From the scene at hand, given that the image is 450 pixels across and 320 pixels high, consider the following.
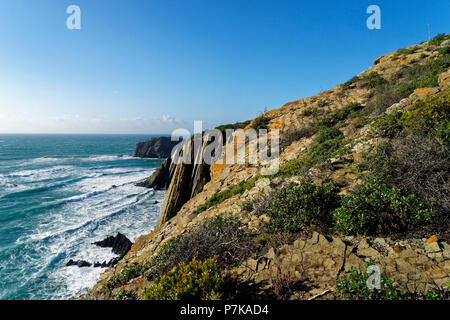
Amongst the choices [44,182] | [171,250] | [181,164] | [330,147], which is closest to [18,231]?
[181,164]

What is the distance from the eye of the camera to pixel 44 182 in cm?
4406

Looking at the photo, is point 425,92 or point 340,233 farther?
point 425,92

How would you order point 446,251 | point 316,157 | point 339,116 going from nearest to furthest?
1. point 446,251
2. point 316,157
3. point 339,116

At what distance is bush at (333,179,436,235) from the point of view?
3996mm

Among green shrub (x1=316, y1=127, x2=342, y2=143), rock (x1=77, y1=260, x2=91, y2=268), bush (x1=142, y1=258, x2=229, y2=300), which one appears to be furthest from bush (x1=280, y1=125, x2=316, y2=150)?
rock (x1=77, y1=260, x2=91, y2=268)

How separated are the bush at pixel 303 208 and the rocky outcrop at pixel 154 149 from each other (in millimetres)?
92221

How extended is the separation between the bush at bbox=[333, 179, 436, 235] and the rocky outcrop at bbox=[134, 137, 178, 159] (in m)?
93.8

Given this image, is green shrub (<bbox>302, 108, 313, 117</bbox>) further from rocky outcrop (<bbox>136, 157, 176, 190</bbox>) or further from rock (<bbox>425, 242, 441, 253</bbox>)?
rocky outcrop (<bbox>136, 157, 176, 190</bbox>)

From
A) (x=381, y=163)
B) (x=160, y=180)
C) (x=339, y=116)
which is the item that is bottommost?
(x=160, y=180)

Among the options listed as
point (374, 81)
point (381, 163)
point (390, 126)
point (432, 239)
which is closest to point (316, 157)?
point (390, 126)

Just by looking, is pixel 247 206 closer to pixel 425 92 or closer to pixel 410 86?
pixel 425 92

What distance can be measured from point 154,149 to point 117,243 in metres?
79.2

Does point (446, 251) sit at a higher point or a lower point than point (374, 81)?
lower

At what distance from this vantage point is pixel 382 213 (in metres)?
4.20
